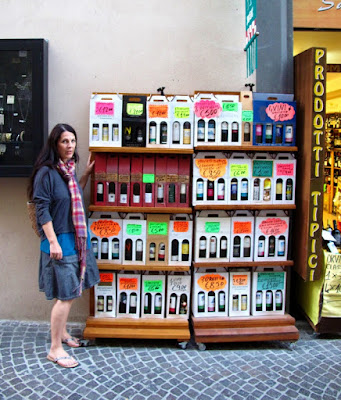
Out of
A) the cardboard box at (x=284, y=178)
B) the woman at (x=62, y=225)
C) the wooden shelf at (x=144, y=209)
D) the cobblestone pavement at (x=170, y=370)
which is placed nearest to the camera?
the cobblestone pavement at (x=170, y=370)

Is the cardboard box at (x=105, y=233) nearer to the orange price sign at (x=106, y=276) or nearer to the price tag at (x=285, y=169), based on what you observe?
the orange price sign at (x=106, y=276)

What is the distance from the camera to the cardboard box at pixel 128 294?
397cm

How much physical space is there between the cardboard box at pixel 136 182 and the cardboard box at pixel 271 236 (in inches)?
Result: 42.3

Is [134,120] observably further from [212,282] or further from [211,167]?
[212,282]

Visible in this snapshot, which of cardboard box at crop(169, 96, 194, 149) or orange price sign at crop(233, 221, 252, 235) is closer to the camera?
cardboard box at crop(169, 96, 194, 149)

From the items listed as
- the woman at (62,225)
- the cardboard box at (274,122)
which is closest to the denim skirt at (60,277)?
the woman at (62,225)

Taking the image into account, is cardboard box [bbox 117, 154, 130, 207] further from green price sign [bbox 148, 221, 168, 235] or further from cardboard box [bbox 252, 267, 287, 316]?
cardboard box [bbox 252, 267, 287, 316]

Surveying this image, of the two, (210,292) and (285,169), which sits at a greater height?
(285,169)

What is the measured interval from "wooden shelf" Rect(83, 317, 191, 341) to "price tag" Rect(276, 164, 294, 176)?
5.18 ft

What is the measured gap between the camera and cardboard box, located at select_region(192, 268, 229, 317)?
3.96 m

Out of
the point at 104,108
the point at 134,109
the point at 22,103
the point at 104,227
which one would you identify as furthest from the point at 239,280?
the point at 22,103

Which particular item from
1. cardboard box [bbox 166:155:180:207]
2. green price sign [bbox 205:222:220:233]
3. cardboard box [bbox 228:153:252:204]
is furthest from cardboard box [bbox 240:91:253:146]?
green price sign [bbox 205:222:220:233]

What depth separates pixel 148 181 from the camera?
3854 mm

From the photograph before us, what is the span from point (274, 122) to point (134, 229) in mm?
1554
